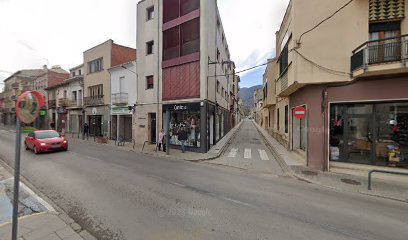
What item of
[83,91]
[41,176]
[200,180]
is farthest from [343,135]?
[83,91]

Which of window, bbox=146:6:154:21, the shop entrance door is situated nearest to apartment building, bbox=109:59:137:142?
window, bbox=146:6:154:21

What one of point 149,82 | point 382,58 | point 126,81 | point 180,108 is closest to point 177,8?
point 149,82

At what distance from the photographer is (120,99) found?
18750 mm

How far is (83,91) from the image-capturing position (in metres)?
24.6

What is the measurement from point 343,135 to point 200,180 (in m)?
7.41

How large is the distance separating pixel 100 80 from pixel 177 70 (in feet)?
39.7

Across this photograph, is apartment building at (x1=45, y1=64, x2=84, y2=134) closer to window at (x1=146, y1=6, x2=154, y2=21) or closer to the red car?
the red car

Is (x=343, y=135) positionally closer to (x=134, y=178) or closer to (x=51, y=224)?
(x=134, y=178)

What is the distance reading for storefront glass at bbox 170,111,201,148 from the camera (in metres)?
13.7

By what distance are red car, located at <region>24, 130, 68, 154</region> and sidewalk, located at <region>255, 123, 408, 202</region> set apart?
44.4 feet

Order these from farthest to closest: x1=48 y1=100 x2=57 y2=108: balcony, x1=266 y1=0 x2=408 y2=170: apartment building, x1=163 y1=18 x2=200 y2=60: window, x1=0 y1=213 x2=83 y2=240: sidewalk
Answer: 1. x1=48 y1=100 x2=57 y2=108: balcony
2. x1=163 y1=18 x2=200 y2=60: window
3. x1=266 y1=0 x2=408 y2=170: apartment building
4. x1=0 y1=213 x2=83 y2=240: sidewalk

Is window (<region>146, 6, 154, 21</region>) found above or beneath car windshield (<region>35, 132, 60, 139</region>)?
above

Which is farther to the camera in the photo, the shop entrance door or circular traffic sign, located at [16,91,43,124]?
the shop entrance door

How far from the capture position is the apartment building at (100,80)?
20922mm
